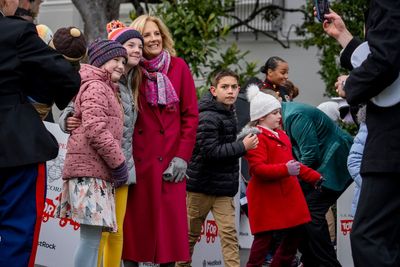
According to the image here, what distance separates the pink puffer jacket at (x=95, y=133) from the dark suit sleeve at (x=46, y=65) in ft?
3.70

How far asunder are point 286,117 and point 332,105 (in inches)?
39.9

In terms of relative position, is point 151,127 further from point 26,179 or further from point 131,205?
point 26,179

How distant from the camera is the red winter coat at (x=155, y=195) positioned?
7609mm

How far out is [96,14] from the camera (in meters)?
13.9

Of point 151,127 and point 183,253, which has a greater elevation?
point 151,127

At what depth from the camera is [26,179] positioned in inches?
221

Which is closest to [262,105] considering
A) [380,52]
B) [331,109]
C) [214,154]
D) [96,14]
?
[214,154]

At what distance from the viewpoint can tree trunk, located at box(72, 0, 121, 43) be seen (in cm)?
1389

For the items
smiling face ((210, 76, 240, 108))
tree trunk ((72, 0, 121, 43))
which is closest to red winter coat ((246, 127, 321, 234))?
smiling face ((210, 76, 240, 108))

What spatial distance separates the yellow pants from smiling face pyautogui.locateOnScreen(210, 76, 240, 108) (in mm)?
1740

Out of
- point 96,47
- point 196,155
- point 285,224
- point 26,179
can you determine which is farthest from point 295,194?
point 26,179

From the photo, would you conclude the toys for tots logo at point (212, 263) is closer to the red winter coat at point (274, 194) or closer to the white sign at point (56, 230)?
the red winter coat at point (274, 194)

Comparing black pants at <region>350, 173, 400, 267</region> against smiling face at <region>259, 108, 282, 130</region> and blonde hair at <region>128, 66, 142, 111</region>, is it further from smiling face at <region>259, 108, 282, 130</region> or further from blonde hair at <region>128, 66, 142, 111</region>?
smiling face at <region>259, 108, 282, 130</region>

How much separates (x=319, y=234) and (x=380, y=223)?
3794mm
